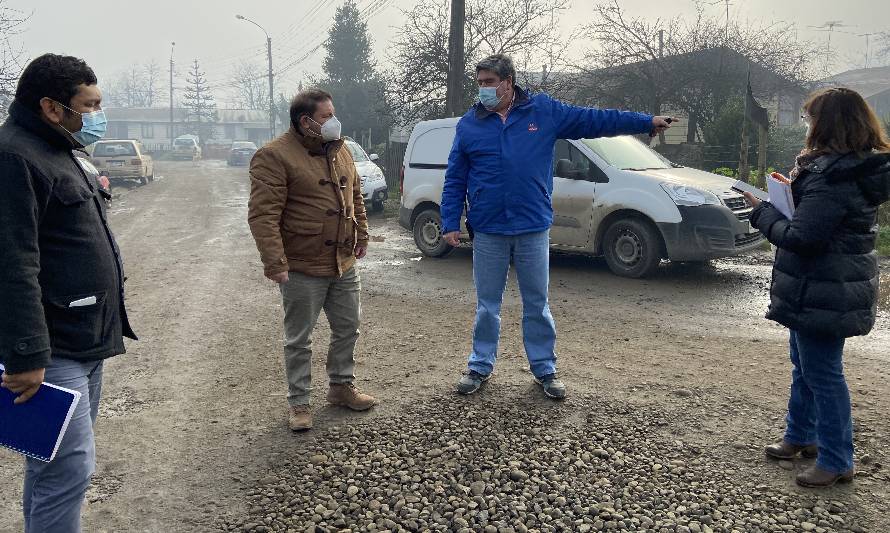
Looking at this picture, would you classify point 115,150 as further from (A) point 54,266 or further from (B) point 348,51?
(A) point 54,266

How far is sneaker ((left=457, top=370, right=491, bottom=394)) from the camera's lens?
4652 mm

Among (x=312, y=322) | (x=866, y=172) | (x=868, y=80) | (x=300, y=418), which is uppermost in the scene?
(x=868, y=80)

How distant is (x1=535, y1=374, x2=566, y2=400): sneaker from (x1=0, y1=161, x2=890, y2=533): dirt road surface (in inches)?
3.5

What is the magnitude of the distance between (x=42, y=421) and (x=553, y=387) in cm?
302

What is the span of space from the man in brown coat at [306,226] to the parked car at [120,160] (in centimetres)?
2317

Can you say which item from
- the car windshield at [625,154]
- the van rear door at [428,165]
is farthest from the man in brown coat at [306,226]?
the van rear door at [428,165]

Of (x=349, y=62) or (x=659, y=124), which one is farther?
(x=349, y=62)

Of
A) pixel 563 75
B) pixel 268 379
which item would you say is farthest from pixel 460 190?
pixel 563 75

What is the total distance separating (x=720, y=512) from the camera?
3.19m

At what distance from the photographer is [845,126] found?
313 cm

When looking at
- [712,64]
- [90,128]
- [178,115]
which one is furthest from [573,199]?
[178,115]

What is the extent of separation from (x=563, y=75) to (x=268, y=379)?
20142mm

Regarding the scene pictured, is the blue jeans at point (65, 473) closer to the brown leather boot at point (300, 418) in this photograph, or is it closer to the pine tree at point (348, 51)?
the brown leather boot at point (300, 418)

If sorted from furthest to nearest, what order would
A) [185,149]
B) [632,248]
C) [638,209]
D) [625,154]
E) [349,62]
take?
[185,149] → [349,62] → [625,154] → [632,248] → [638,209]
